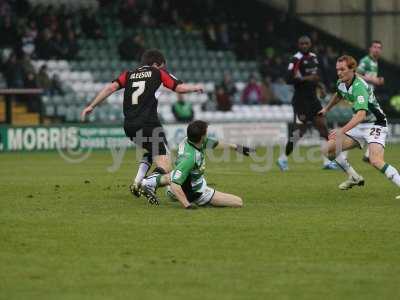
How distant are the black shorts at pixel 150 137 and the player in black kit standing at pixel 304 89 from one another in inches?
232

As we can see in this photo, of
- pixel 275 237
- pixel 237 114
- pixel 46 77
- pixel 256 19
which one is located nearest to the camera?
pixel 275 237

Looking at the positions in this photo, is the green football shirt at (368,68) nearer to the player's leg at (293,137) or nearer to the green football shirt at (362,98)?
the player's leg at (293,137)

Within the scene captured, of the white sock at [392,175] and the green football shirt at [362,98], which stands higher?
the green football shirt at [362,98]

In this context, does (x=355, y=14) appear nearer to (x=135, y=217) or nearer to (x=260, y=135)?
(x=260, y=135)

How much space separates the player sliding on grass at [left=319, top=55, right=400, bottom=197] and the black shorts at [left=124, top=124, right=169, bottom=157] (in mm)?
2296

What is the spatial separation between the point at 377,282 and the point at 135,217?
4.49 meters

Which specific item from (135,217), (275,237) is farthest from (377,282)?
(135,217)

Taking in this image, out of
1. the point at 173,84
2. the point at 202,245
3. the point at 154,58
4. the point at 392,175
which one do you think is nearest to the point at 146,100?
the point at 173,84

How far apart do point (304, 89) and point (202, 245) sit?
399 inches

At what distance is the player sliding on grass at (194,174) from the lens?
13.1 metres

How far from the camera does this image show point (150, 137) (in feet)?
46.9

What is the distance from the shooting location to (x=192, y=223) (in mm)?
12016

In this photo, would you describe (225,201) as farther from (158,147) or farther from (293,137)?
(293,137)

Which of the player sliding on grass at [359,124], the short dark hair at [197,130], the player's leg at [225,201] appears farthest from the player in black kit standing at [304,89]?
the short dark hair at [197,130]
